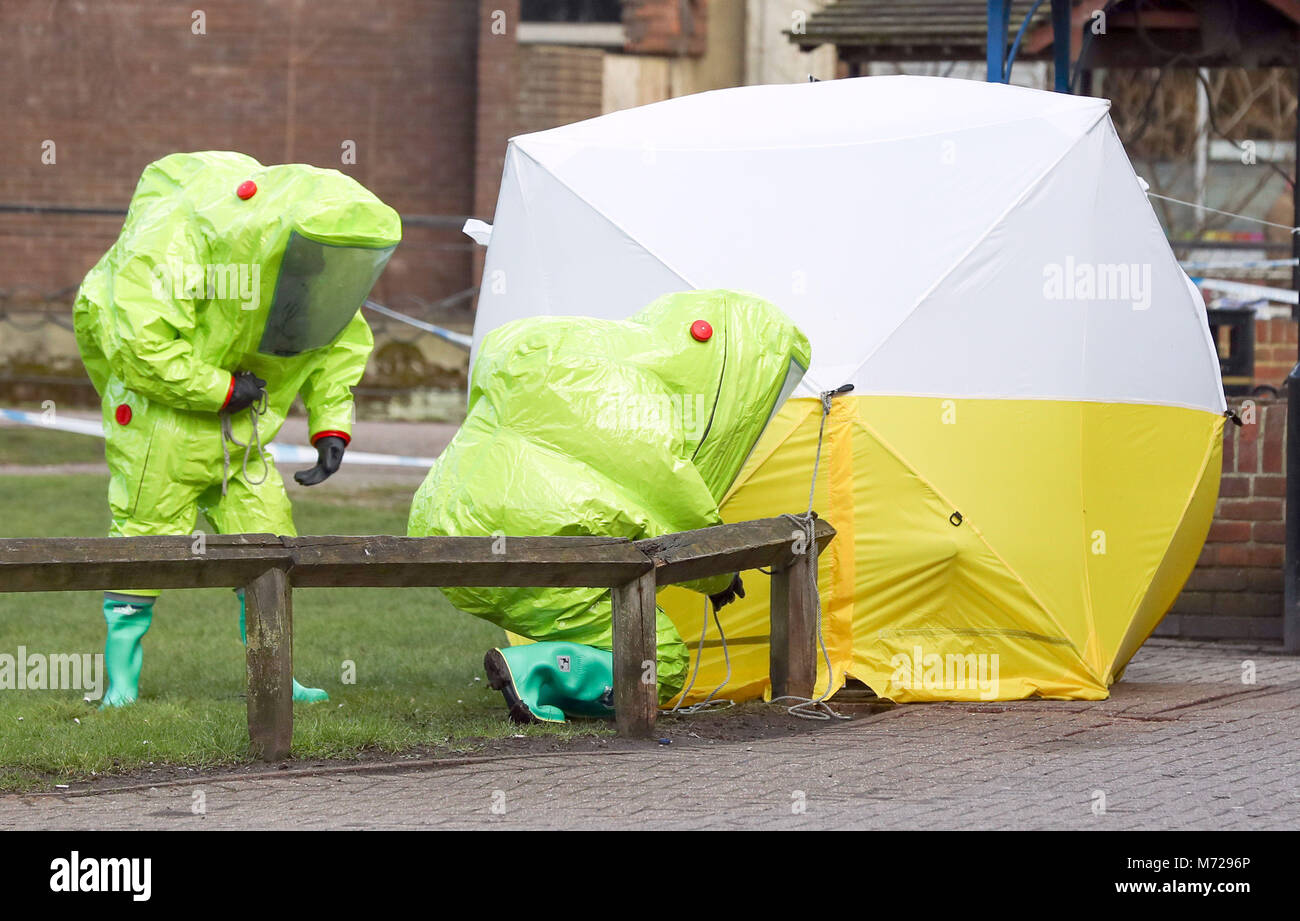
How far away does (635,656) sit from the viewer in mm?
6426

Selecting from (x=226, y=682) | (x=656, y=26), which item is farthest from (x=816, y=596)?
(x=656, y=26)

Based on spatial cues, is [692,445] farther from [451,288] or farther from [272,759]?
[451,288]

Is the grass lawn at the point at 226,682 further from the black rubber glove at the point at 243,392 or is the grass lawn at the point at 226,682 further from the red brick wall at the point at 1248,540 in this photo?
the red brick wall at the point at 1248,540

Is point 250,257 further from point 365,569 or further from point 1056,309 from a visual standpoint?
point 1056,309

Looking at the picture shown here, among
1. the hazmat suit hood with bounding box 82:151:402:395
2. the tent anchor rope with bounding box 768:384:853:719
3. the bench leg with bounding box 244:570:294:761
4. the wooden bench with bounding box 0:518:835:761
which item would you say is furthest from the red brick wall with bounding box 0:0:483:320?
the bench leg with bounding box 244:570:294:761

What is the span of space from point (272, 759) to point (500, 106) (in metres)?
14.4

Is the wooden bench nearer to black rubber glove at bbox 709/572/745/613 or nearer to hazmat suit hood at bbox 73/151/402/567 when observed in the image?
black rubber glove at bbox 709/572/745/613

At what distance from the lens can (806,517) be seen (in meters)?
6.99

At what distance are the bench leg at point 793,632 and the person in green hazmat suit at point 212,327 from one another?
5.94ft

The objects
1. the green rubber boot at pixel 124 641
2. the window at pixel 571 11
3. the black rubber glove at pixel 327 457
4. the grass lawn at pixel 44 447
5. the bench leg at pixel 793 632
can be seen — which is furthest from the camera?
the window at pixel 571 11

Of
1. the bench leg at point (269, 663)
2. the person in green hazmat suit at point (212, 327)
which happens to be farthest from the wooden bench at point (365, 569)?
the person in green hazmat suit at point (212, 327)

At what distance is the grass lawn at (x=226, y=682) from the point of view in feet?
20.2
